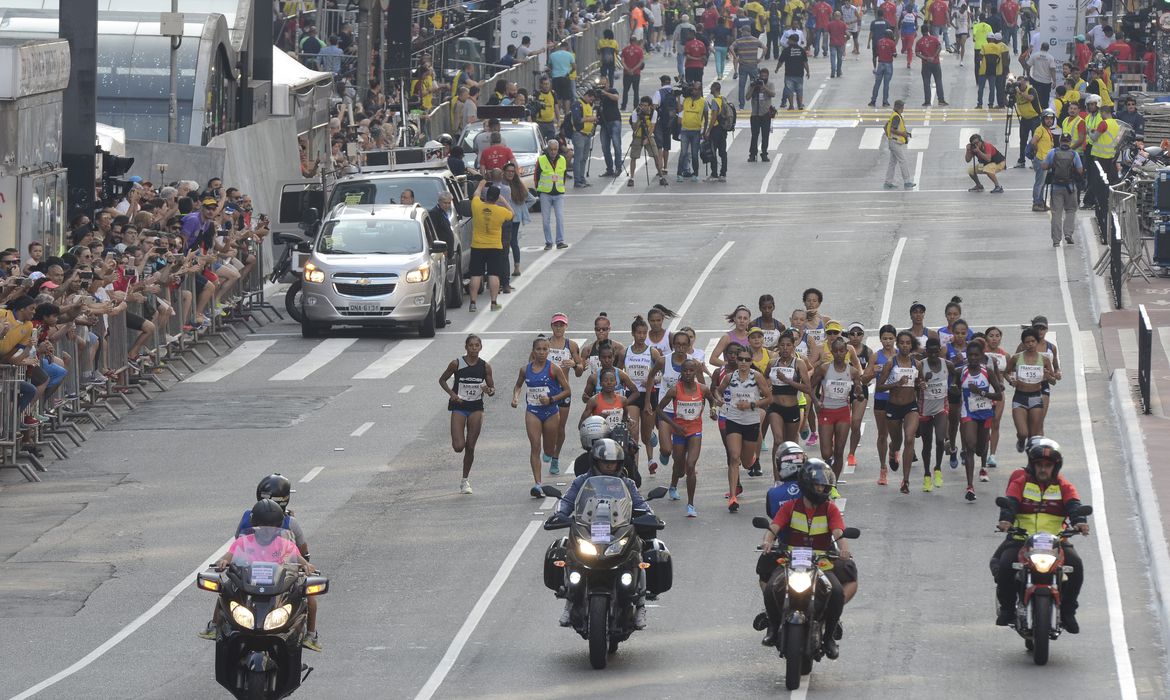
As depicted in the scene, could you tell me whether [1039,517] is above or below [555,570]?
above

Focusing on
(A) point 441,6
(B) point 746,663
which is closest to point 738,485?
(B) point 746,663

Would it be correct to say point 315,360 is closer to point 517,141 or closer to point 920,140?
point 517,141

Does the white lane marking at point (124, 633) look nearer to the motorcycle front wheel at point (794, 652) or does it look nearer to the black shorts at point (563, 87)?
the motorcycle front wheel at point (794, 652)

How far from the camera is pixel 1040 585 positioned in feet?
47.8

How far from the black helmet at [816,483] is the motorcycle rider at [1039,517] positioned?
150 centimetres

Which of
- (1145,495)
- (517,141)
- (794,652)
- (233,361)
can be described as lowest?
(794,652)

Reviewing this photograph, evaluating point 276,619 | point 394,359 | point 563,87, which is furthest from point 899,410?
point 563,87

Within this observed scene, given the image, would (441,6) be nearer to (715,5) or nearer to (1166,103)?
(715,5)

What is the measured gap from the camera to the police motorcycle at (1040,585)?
47.8 ft

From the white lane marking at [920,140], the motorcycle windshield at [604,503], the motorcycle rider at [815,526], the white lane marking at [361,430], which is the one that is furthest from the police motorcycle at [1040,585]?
the white lane marking at [920,140]

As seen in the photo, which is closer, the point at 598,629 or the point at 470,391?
the point at 598,629

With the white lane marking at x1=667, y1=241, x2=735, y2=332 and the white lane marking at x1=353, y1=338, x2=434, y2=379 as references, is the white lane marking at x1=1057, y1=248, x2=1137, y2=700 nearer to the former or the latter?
the white lane marking at x1=667, y1=241, x2=735, y2=332

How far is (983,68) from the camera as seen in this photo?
56.2 metres

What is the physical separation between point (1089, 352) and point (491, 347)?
26.4 feet
